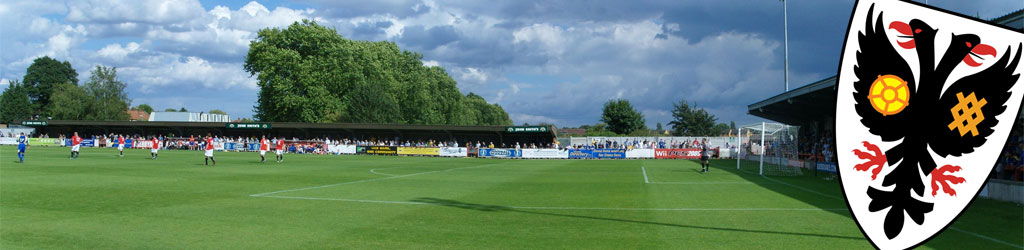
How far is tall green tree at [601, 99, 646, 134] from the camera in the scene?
91938mm

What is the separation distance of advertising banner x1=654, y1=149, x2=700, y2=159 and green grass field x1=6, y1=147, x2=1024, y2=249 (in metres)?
31.4

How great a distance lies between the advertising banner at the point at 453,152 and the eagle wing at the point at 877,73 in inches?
2070

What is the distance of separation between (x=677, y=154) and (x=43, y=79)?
104596 millimetres

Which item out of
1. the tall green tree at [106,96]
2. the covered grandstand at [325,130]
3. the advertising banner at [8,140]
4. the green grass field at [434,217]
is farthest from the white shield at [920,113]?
the tall green tree at [106,96]

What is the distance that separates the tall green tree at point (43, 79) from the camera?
10081 centimetres

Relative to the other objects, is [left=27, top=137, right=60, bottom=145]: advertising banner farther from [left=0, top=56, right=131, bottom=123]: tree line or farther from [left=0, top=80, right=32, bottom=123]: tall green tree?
[left=0, top=80, right=32, bottom=123]: tall green tree

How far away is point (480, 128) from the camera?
5909cm

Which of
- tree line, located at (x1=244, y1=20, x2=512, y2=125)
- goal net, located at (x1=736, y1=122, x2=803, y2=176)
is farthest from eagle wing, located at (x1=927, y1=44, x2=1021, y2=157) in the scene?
tree line, located at (x1=244, y1=20, x2=512, y2=125)

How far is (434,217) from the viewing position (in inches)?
503

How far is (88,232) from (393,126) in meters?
49.4

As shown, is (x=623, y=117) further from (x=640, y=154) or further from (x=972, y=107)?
(x=972, y=107)

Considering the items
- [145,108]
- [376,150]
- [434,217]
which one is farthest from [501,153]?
[145,108]

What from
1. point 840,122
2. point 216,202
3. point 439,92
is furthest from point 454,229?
point 439,92

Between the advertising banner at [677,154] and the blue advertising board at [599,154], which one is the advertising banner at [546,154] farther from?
the advertising banner at [677,154]
